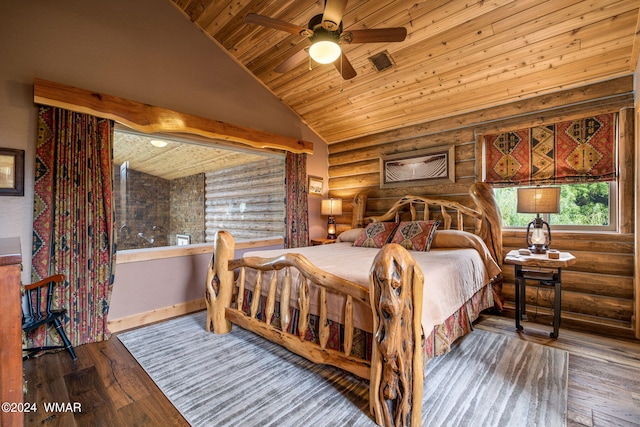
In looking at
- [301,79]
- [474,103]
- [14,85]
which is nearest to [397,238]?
[474,103]

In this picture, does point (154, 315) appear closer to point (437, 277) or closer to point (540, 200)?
point (437, 277)

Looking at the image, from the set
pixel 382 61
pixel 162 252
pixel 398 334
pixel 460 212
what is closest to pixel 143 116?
pixel 162 252

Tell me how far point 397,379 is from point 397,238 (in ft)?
6.56

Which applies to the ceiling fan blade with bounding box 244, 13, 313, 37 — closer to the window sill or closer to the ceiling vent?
the ceiling vent

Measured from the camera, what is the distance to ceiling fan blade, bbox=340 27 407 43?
215 centimetres

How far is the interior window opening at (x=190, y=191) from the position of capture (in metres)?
3.52

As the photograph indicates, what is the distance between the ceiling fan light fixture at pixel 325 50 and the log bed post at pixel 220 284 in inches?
70.8

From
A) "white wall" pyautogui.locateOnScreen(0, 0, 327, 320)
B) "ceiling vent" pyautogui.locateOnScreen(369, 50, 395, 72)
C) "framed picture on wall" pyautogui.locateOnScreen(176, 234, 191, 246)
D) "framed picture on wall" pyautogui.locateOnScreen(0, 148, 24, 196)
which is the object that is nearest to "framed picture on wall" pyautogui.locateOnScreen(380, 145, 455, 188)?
"ceiling vent" pyautogui.locateOnScreen(369, 50, 395, 72)

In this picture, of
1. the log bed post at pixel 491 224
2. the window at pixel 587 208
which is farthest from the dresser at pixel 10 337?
the window at pixel 587 208

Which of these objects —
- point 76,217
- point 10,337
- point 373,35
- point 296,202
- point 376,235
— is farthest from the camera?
point 296,202

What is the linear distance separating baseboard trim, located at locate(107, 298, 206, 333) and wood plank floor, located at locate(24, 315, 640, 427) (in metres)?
0.27

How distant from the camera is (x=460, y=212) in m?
3.60

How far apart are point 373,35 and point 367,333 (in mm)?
2198

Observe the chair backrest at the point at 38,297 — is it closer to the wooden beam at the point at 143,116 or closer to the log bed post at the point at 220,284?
the log bed post at the point at 220,284
